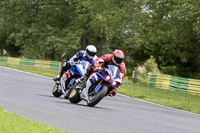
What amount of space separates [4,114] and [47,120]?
77cm

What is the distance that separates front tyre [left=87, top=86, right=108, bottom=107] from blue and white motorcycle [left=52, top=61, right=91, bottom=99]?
105cm

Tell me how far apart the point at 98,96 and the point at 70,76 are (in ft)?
6.42

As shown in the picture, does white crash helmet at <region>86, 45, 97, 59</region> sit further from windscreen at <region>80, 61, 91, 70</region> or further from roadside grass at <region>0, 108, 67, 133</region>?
roadside grass at <region>0, 108, 67, 133</region>

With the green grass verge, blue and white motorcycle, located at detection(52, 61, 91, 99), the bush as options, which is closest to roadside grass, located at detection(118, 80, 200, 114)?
the green grass verge

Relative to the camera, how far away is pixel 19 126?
Answer: 6.66m

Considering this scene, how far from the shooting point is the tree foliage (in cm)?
3250

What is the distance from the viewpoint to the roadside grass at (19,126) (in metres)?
6.32

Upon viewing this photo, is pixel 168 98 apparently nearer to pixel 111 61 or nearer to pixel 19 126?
pixel 111 61

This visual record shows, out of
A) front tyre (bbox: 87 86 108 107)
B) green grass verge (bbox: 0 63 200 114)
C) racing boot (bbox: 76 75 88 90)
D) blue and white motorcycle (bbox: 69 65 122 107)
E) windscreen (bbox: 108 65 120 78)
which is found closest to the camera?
front tyre (bbox: 87 86 108 107)

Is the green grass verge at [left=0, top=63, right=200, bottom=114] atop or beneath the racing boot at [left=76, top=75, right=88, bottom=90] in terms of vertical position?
beneath

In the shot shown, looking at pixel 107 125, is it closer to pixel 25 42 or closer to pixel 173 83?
pixel 173 83

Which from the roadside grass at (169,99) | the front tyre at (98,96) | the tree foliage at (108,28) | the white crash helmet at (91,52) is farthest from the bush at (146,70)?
the front tyre at (98,96)

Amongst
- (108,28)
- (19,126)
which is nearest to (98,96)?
(19,126)

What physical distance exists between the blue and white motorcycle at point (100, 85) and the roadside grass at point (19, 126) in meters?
4.10
